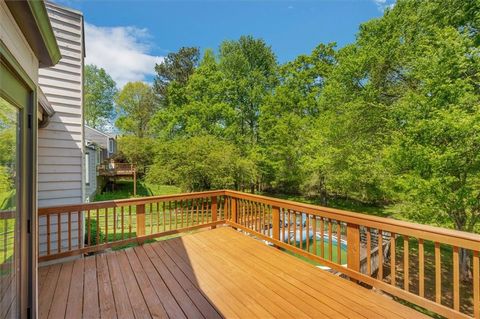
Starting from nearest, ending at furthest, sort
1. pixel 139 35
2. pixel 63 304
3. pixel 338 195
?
pixel 63 304, pixel 139 35, pixel 338 195

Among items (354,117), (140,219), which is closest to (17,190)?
(140,219)

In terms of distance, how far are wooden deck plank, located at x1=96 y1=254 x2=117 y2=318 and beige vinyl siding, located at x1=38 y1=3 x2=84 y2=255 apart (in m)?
1.02

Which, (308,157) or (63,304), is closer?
(63,304)

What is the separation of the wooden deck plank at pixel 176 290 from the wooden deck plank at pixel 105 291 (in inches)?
22.5

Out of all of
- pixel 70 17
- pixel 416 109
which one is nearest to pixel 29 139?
pixel 70 17

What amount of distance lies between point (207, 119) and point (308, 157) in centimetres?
707

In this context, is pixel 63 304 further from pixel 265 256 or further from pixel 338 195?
pixel 338 195

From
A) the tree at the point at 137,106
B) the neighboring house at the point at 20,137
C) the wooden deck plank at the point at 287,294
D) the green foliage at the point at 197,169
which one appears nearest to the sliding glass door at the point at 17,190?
the neighboring house at the point at 20,137

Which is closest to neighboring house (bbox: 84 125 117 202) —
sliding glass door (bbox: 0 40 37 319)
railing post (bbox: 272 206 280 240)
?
railing post (bbox: 272 206 280 240)

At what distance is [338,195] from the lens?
50.9 feet

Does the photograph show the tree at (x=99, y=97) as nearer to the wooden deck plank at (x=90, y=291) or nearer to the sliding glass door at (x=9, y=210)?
the wooden deck plank at (x=90, y=291)

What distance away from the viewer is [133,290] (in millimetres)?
2668

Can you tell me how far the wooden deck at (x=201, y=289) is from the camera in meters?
2.30

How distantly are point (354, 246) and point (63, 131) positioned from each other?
454cm
